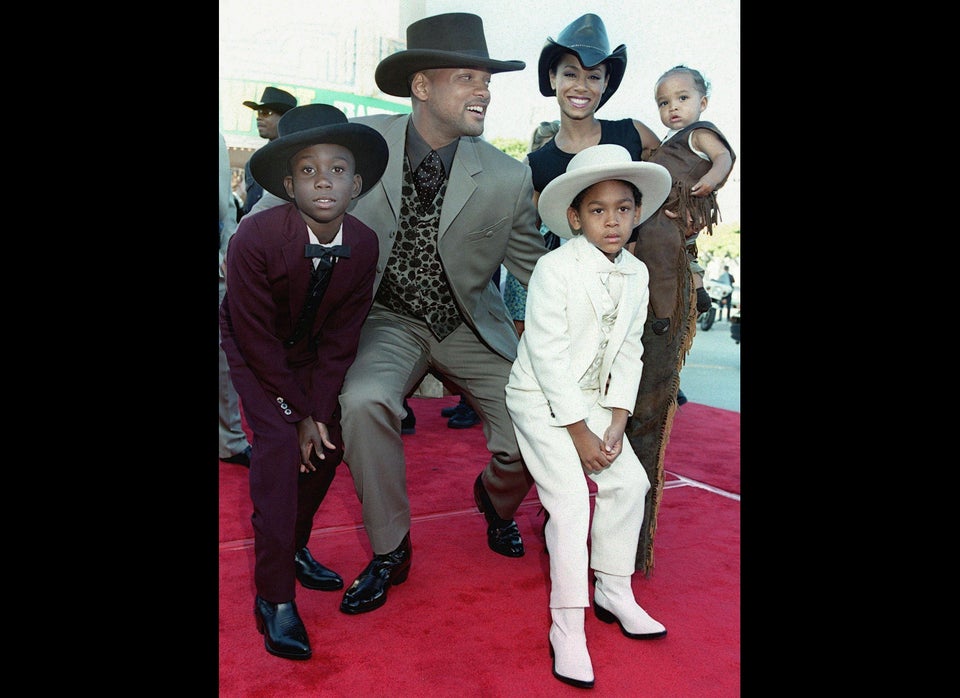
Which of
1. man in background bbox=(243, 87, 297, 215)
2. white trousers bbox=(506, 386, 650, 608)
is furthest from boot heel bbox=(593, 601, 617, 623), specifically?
man in background bbox=(243, 87, 297, 215)

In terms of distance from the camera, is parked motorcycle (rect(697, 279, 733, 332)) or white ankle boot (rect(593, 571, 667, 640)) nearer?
white ankle boot (rect(593, 571, 667, 640))

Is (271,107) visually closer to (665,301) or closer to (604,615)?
(665,301)

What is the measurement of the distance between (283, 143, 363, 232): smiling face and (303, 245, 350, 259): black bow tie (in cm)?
9

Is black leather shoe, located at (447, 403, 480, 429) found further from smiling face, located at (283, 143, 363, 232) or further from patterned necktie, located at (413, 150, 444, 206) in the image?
smiling face, located at (283, 143, 363, 232)

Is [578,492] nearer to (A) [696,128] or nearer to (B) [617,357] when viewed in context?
(B) [617,357]

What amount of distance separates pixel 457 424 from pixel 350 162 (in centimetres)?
313

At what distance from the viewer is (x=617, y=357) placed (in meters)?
2.43

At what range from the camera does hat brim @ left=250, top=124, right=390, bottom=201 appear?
7.26 ft

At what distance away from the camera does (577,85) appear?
296 cm

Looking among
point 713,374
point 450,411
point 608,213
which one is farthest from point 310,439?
point 713,374

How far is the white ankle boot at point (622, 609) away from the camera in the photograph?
2312mm

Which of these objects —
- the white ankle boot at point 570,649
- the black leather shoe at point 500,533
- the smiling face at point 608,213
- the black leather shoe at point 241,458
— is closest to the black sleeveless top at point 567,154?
the smiling face at point 608,213

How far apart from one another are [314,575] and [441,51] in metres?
1.91
